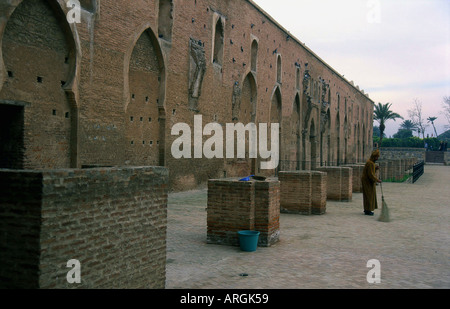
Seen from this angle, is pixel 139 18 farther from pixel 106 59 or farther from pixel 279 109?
pixel 279 109

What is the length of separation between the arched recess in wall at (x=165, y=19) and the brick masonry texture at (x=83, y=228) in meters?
12.4

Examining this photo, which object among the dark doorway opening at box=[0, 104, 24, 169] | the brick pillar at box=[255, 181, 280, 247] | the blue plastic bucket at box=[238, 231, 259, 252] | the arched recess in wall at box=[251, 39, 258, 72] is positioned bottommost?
the blue plastic bucket at box=[238, 231, 259, 252]

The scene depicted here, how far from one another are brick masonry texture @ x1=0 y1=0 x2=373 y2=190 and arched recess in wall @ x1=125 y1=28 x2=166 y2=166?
0.04 metres

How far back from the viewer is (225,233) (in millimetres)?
7500

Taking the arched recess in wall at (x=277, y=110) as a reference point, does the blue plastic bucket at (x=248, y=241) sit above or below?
below

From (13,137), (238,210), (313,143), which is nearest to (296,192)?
(238,210)

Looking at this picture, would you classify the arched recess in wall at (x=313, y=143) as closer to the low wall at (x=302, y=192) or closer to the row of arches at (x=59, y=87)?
the row of arches at (x=59, y=87)

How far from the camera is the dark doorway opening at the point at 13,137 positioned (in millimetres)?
10281

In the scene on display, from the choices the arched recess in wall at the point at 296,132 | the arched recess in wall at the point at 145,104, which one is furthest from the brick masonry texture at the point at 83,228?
the arched recess in wall at the point at 296,132

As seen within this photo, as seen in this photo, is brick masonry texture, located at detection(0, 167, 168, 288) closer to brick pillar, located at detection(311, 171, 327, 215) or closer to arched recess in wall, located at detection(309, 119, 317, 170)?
brick pillar, located at detection(311, 171, 327, 215)

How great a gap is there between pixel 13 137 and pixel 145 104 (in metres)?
5.44

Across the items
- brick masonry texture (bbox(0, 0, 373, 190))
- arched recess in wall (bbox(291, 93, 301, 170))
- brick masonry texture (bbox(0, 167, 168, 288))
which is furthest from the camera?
arched recess in wall (bbox(291, 93, 301, 170))

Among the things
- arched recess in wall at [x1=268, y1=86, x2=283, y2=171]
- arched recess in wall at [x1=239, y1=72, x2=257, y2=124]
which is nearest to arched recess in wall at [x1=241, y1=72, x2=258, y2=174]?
arched recess in wall at [x1=239, y1=72, x2=257, y2=124]

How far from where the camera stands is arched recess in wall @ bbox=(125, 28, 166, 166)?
46.7 ft
